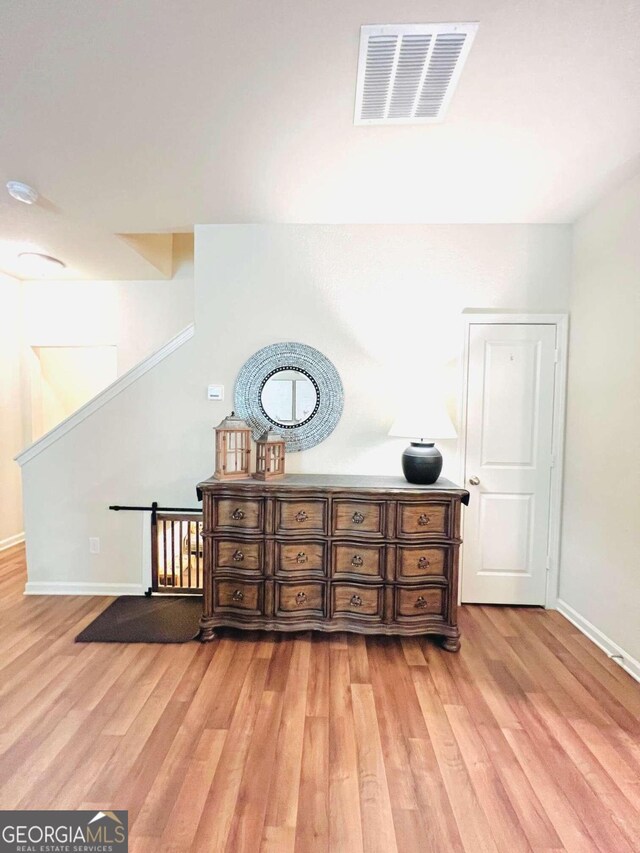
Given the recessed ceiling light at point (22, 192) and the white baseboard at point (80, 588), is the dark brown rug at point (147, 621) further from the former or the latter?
the recessed ceiling light at point (22, 192)

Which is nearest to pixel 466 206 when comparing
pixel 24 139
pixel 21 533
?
pixel 24 139

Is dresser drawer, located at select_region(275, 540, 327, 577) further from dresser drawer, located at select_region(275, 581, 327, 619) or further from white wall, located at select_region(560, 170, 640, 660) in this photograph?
white wall, located at select_region(560, 170, 640, 660)

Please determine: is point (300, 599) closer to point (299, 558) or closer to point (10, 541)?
point (299, 558)

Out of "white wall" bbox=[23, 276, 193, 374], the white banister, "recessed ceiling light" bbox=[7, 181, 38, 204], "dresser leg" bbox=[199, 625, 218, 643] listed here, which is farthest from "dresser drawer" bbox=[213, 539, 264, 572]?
"white wall" bbox=[23, 276, 193, 374]

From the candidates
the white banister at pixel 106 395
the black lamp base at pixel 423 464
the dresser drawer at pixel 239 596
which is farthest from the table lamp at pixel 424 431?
the white banister at pixel 106 395

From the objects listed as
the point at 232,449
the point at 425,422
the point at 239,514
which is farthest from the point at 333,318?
the point at 239,514

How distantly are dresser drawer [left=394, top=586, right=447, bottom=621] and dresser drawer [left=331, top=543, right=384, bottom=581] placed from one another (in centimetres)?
18

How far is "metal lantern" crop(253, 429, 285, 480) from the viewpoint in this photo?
7.79 feet

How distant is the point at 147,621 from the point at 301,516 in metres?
1.31

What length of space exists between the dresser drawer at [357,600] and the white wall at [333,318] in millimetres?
831

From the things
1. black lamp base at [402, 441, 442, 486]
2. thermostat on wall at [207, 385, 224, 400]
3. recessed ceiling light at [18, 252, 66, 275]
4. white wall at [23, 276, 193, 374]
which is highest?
recessed ceiling light at [18, 252, 66, 275]

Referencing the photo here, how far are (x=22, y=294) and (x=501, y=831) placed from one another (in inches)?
210

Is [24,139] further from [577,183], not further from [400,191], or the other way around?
[577,183]

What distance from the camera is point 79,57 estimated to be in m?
1.40
